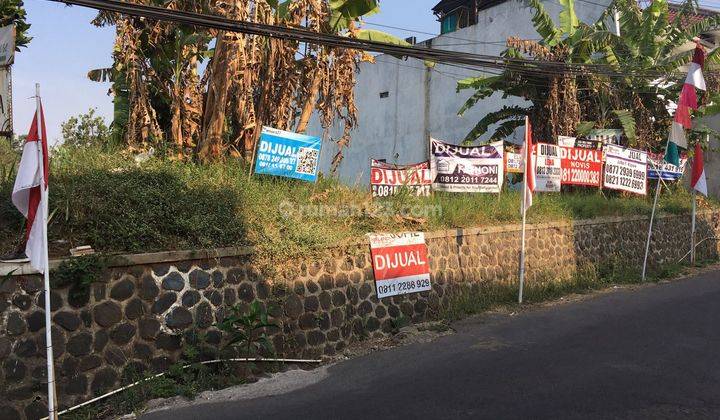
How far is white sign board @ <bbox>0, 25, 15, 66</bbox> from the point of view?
9570 millimetres

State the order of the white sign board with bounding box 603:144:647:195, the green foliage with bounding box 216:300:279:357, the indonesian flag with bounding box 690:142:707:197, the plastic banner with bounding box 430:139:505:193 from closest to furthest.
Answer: the green foliage with bounding box 216:300:279:357 → the plastic banner with bounding box 430:139:505:193 → the indonesian flag with bounding box 690:142:707:197 → the white sign board with bounding box 603:144:647:195

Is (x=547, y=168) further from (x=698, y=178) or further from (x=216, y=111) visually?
(x=216, y=111)

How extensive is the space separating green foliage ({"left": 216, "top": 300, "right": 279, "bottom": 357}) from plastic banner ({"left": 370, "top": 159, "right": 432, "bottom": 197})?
180 inches

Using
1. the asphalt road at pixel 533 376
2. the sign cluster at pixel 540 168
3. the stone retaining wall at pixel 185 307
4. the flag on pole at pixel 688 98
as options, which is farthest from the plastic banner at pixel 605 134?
the asphalt road at pixel 533 376

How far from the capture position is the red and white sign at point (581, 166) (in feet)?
51.5

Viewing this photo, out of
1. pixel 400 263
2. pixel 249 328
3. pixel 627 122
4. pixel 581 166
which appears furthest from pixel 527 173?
pixel 627 122

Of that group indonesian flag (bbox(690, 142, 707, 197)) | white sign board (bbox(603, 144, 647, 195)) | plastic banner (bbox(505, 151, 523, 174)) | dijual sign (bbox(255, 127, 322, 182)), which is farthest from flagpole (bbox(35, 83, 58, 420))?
indonesian flag (bbox(690, 142, 707, 197))

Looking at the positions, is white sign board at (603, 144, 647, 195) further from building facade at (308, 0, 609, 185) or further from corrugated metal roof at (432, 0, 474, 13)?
corrugated metal roof at (432, 0, 474, 13)

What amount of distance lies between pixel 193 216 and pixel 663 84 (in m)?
16.6

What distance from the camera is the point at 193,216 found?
24.8 ft

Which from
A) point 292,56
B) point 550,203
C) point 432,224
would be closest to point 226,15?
point 292,56

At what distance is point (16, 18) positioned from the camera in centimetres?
1364

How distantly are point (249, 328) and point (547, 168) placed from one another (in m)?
10.6

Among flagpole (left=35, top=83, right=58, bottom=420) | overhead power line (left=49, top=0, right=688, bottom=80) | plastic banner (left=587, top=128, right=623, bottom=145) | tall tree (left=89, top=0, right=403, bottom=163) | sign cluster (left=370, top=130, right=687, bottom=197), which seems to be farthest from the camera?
plastic banner (left=587, top=128, right=623, bottom=145)
